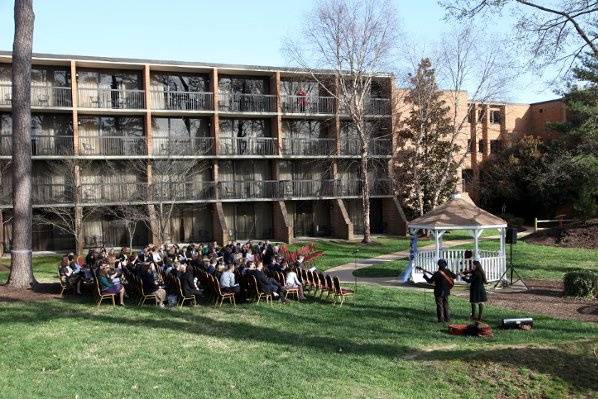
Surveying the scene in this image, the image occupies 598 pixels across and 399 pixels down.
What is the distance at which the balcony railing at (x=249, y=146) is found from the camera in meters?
36.8

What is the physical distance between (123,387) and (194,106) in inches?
1106

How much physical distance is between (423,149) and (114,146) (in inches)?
760

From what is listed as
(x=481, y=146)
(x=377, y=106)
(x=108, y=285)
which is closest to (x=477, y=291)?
(x=108, y=285)

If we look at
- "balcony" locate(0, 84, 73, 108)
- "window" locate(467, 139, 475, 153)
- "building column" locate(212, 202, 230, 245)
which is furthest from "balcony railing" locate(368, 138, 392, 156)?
"balcony" locate(0, 84, 73, 108)

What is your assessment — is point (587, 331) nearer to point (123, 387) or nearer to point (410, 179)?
point (123, 387)

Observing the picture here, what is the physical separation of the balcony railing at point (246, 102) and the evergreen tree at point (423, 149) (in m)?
8.90

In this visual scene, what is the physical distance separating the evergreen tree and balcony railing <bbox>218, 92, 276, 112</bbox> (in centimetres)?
890

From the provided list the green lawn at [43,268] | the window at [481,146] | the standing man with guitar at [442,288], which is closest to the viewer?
the standing man with guitar at [442,288]

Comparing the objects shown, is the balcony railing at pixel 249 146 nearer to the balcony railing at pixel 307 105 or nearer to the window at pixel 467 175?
the balcony railing at pixel 307 105

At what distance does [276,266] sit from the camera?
18000 millimetres

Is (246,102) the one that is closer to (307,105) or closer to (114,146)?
(307,105)

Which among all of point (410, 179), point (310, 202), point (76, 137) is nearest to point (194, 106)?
point (76, 137)

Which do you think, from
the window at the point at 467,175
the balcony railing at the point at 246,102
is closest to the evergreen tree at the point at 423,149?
the window at the point at 467,175

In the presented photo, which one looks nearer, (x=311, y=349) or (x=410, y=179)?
(x=311, y=349)
